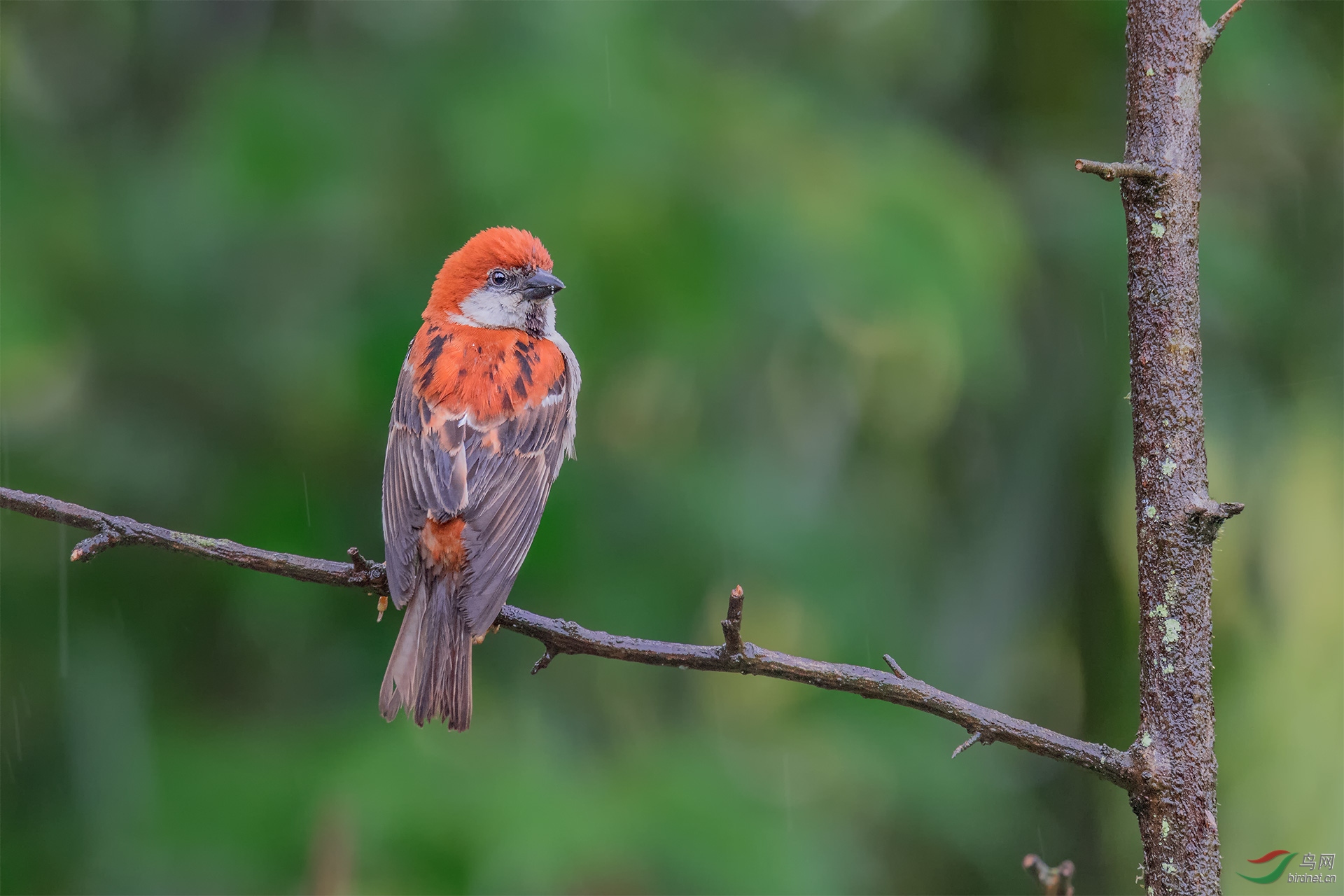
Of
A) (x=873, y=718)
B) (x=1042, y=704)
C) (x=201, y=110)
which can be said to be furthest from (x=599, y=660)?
(x=201, y=110)

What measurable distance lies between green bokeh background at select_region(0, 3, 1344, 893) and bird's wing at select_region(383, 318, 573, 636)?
0.23 meters

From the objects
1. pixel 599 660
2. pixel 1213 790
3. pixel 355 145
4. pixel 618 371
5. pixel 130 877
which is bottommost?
pixel 130 877

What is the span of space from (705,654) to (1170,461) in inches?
37.3

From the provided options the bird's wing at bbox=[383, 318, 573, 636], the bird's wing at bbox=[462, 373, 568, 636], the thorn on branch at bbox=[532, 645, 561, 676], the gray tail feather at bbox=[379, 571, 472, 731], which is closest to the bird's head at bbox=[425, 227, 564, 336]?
the bird's wing at bbox=[383, 318, 573, 636]

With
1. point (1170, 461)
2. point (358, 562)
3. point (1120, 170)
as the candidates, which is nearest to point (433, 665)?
point (358, 562)

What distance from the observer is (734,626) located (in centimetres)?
216

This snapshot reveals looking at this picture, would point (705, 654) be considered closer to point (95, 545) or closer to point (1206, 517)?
point (1206, 517)

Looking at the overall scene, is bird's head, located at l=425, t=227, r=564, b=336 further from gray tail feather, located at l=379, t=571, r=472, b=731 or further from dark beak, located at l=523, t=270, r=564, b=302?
gray tail feather, located at l=379, t=571, r=472, b=731

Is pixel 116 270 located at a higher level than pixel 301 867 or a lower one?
higher

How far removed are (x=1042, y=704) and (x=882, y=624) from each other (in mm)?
1247

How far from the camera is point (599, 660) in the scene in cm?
469

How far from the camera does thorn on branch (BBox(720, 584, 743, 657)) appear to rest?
2.12 m

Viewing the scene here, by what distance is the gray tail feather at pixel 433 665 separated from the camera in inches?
117

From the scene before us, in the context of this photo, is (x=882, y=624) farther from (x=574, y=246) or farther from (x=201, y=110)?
(x=201, y=110)
